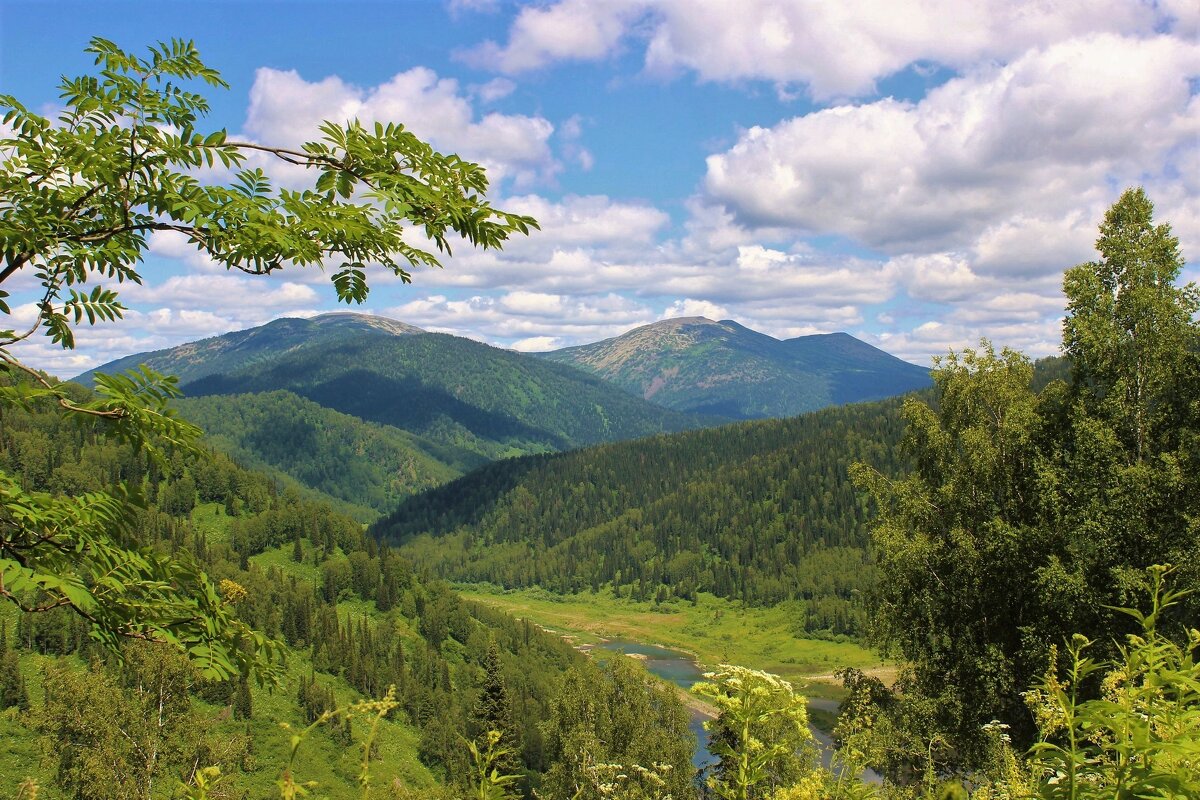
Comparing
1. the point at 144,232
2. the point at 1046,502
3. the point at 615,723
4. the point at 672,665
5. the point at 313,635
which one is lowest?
the point at 672,665

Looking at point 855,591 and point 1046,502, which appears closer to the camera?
point 1046,502

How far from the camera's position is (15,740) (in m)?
80.2

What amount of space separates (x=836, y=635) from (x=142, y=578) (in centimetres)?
21212

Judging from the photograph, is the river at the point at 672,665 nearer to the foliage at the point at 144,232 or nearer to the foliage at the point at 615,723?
the foliage at the point at 615,723

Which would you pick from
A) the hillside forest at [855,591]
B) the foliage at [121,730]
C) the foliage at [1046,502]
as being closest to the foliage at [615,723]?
the hillside forest at [855,591]

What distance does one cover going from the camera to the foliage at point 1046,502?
19672mm

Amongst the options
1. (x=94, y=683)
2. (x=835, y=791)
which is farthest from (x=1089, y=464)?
(x=94, y=683)

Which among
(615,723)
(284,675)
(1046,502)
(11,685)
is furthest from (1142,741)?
(11,685)

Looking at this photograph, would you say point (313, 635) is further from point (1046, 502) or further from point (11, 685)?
point (1046, 502)

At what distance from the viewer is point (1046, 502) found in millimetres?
20672

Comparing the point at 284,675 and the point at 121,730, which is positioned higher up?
→ the point at 284,675

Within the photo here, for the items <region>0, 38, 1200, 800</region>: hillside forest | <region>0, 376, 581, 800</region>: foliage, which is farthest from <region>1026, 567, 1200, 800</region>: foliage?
<region>0, 376, 581, 800</region>: foliage

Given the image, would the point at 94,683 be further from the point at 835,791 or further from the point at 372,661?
the point at 372,661

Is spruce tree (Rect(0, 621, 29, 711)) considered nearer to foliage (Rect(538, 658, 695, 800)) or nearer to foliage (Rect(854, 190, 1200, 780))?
foliage (Rect(538, 658, 695, 800))
